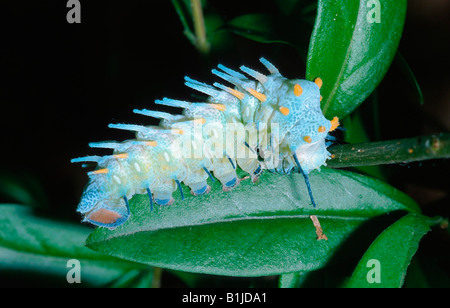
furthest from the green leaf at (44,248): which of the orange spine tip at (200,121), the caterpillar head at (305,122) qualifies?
the caterpillar head at (305,122)

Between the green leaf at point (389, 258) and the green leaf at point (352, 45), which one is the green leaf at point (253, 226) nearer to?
the green leaf at point (389, 258)

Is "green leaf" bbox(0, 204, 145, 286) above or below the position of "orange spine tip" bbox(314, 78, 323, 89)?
below

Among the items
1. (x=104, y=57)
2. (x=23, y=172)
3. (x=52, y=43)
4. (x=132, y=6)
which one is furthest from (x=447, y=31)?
(x=23, y=172)

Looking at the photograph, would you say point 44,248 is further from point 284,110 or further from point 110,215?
point 284,110

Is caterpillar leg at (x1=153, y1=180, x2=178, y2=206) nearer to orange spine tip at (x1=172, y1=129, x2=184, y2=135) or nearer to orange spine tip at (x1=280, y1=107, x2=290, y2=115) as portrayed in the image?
orange spine tip at (x1=172, y1=129, x2=184, y2=135)

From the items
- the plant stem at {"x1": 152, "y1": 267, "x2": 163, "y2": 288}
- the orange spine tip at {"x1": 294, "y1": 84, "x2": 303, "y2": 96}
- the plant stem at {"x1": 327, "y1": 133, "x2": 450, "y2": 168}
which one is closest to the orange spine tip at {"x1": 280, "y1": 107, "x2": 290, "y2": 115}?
the orange spine tip at {"x1": 294, "y1": 84, "x2": 303, "y2": 96}

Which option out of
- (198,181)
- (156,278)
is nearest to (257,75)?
(198,181)

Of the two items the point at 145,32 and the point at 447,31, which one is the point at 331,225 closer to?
the point at 145,32
